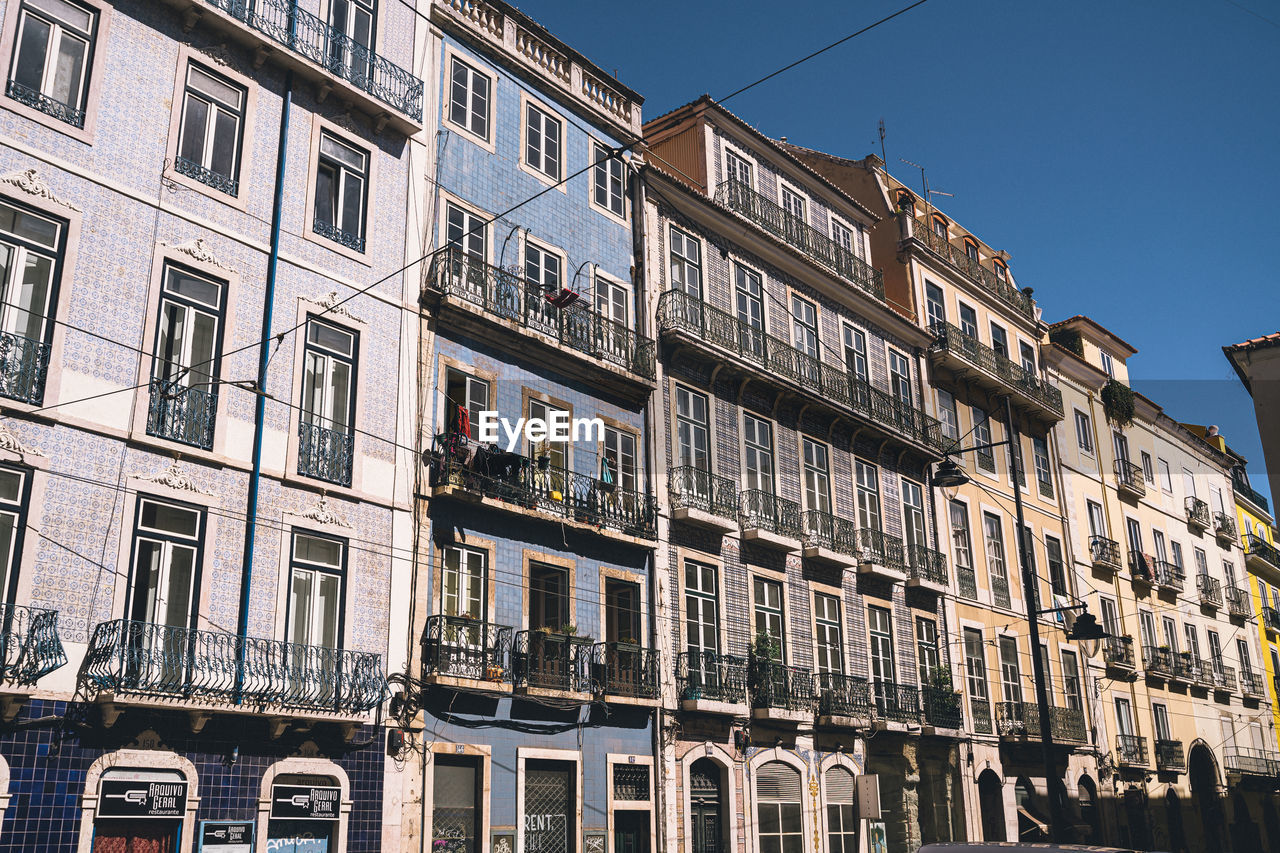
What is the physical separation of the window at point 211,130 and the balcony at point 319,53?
2.66 feet

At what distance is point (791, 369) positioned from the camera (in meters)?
28.4

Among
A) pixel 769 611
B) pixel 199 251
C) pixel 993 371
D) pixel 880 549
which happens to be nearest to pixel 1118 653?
pixel 993 371

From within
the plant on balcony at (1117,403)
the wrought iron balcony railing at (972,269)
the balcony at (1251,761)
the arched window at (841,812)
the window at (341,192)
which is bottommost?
the arched window at (841,812)

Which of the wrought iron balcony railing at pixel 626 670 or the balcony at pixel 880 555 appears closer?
the wrought iron balcony railing at pixel 626 670

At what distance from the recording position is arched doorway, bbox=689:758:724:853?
2322 cm

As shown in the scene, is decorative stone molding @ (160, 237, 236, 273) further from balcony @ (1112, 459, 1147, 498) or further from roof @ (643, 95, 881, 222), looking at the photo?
balcony @ (1112, 459, 1147, 498)

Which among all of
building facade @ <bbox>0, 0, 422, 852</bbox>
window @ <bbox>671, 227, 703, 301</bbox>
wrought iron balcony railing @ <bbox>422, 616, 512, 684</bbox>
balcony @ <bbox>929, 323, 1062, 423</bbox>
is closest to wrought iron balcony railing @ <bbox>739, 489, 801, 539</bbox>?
window @ <bbox>671, 227, 703, 301</bbox>

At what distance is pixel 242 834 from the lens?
1581cm

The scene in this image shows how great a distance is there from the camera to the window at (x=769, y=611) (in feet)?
85.0

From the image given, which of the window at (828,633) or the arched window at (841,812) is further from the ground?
the window at (828,633)

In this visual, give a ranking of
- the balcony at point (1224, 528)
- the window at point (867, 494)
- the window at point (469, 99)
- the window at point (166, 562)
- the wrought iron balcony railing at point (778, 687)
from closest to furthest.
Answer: the window at point (166, 562) → the window at point (469, 99) → the wrought iron balcony railing at point (778, 687) → the window at point (867, 494) → the balcony at point (1224, 528)

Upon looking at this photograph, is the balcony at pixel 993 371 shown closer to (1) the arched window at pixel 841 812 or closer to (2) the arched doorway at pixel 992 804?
(2) the arched doorway at pixel 992 804

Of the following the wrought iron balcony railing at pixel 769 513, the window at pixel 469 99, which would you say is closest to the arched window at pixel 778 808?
the wrought iron balcony railing at pixel 769 513

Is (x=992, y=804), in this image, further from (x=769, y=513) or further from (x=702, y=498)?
(x=702, y=498)
